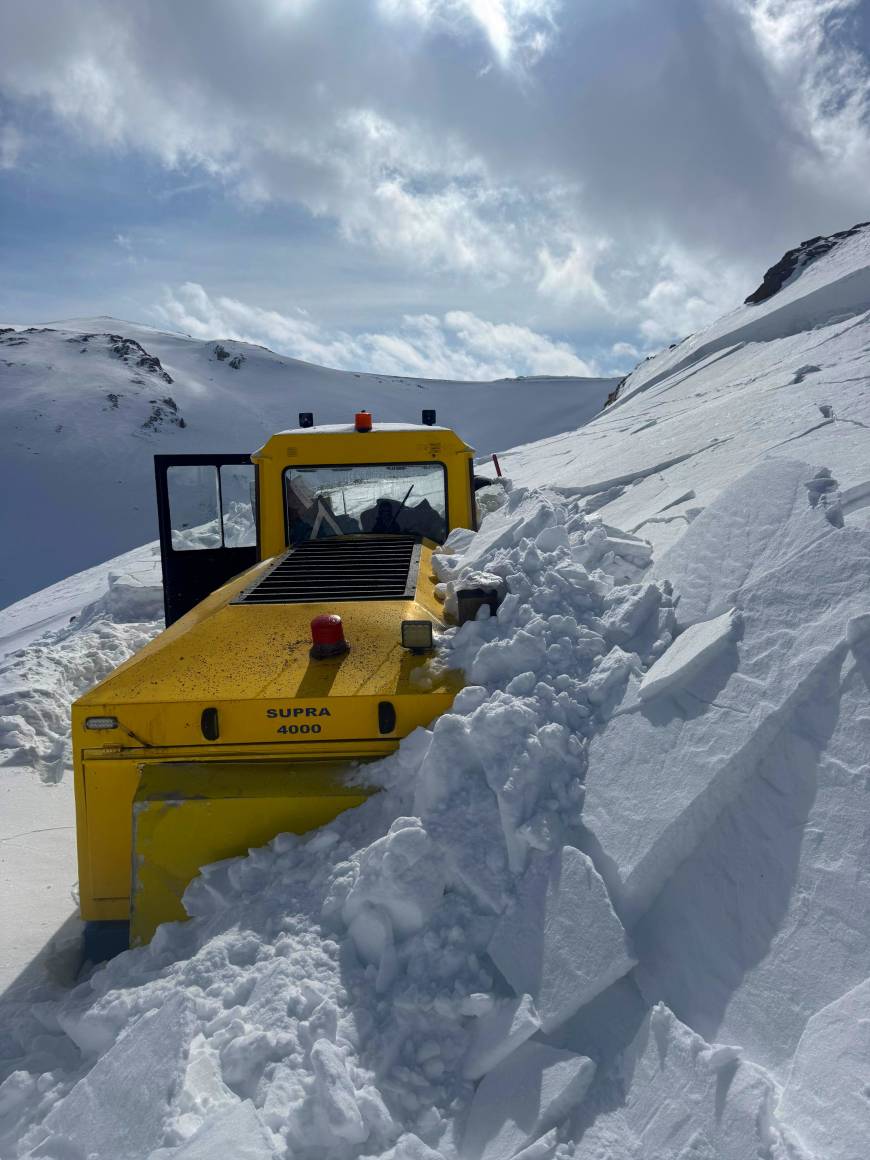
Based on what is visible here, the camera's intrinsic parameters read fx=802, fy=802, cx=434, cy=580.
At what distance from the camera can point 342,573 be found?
155 inches

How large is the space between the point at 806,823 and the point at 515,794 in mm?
767

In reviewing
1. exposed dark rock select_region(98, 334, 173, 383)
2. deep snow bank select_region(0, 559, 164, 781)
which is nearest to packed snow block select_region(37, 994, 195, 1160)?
deep snow bank select_region(0, 559, 164, 781)

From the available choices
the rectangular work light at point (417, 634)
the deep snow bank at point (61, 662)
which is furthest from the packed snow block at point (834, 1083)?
the deep snow bank at point (61, 662)

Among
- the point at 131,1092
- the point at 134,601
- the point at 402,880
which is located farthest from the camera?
the point at 134,601

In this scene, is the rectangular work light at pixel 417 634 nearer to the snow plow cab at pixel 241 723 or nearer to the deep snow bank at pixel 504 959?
the snow plow cab at pixel 241 723

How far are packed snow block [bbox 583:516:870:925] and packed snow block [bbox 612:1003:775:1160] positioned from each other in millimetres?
331

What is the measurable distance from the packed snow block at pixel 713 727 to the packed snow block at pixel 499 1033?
1.20 feet

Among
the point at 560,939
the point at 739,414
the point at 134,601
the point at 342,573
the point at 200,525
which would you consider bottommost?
the point at 560,939

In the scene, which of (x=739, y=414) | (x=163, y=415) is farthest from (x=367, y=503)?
(x=163, y=415)

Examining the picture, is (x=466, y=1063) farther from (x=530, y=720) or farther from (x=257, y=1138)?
(x=530, y=720)

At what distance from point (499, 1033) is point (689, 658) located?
123cm

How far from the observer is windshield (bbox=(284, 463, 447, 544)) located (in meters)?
4.68

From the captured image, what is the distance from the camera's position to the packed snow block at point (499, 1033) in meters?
1.89

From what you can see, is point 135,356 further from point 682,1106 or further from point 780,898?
point 682,1106
